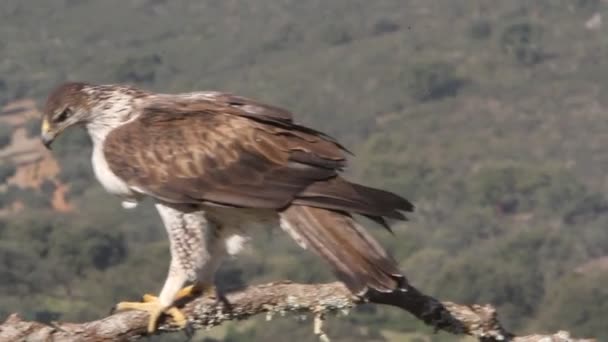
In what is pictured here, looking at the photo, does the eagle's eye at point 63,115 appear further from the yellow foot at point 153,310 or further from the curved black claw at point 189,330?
the curved black claw at point 189,330

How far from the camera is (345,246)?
→ 6828 mm

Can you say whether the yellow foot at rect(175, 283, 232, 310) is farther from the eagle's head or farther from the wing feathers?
the eagle's head

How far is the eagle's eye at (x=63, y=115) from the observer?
7.41 meters

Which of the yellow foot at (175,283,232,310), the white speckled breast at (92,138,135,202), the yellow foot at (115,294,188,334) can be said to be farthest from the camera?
the white speckled breast at (92,138,135,202)

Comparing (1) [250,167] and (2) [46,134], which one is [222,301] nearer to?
(1) [250,167]

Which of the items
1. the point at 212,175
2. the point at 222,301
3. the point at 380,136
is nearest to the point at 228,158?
the point at 212,175

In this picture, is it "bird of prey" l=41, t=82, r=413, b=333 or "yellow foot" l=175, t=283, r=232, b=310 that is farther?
"yellow foot" l=175, t=283, r=232, b=310

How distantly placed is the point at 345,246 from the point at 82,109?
1.53 meters

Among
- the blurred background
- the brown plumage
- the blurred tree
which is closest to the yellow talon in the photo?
the brown plumage

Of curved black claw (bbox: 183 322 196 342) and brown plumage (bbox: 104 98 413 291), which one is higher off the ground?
brown plumage (bbox: 104 98 413 291)

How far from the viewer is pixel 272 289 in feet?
22.4

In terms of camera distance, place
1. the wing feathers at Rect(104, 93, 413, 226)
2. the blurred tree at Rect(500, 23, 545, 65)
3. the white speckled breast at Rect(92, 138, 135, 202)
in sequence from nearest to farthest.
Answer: the wing feathers at Rect(104, 93, 413, 226) → the white speckled breast at Rect(92, 138, 135, 202) → the blurred tree at Rect(500, 23, 545, 65)

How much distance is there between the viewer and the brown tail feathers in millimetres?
6656

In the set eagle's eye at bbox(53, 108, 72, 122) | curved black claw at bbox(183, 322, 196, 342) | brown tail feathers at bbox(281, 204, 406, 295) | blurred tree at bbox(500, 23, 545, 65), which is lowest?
curved black claw at bbox(183, 322, 196, 342)
